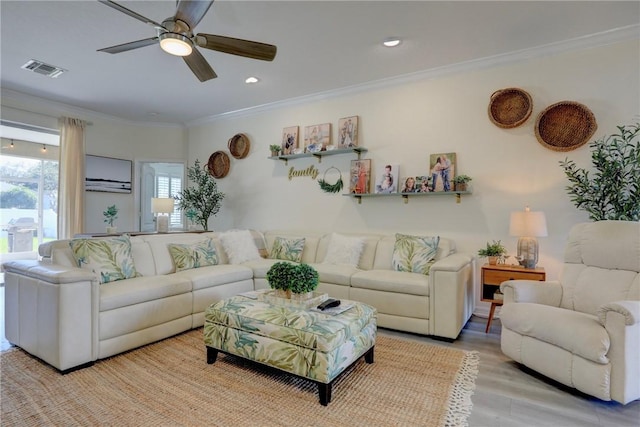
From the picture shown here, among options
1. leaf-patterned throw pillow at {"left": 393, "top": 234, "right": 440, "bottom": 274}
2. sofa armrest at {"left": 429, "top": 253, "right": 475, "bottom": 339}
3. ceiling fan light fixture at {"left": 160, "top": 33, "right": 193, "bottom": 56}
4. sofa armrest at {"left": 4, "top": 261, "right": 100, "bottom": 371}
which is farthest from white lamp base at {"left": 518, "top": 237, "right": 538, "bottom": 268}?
sofa armrest at {"left": 4, "top": 261, "right": 100, "bottom": 371}

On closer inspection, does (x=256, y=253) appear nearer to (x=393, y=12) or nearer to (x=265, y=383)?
(x=265, y=383)

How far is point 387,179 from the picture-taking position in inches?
167

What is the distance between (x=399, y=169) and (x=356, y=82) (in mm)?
1281

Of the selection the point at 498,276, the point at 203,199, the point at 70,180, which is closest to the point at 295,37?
the point at 498,276

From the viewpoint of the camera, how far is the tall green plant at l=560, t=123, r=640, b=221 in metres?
2.80

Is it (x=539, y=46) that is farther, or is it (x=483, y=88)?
(x=483, y=88)

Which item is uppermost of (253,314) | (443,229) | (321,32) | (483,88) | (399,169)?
(321,32)

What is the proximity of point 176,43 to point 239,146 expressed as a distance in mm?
3369

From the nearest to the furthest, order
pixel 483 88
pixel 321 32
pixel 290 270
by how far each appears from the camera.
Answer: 1. pixel 290 270
2. pixel 321 32
3. pixel 483 88

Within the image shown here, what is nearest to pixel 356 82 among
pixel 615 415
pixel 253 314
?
pixel 253 314

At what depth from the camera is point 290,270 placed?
2.51 meters

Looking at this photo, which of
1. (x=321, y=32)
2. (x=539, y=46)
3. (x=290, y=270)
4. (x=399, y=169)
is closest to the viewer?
(x=290, y=270)

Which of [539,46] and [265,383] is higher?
[539,46]

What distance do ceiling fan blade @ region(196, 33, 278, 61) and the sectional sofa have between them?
6.29ft
